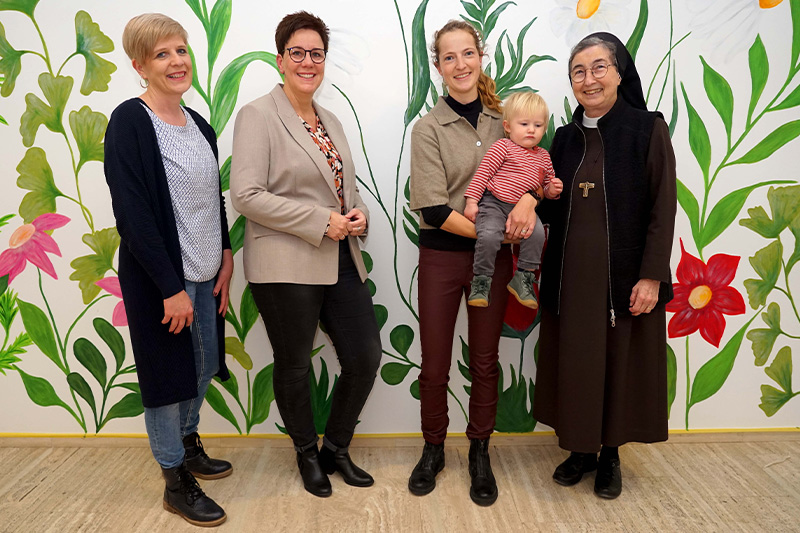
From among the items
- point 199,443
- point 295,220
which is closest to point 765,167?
point 295,220

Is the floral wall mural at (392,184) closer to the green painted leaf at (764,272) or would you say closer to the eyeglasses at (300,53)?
the green painted leaf at (764,272)

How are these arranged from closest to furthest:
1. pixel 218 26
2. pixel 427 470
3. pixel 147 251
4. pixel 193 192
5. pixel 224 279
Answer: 1. pixel 147 251
2. pixel 193 192
3. pixel 224 279
4. pixel 427 470
5. pixel 218 26

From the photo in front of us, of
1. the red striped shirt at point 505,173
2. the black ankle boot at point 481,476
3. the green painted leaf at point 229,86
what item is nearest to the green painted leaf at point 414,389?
the black ankle boot at point 481,476

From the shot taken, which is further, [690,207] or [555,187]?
[690,207]

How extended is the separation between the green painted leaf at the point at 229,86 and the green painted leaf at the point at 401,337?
119cm

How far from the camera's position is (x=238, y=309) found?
2.55 meters

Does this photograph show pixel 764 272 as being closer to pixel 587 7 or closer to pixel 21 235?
pixel 587 7

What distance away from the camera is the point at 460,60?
2.00 metres

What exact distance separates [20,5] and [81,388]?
1.72 meters

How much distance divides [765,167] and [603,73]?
110cm

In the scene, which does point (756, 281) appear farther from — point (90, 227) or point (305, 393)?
point (90, 227)

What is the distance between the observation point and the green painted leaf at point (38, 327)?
2576mm

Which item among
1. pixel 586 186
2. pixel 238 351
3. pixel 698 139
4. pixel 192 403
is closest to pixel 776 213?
pixel 698 139

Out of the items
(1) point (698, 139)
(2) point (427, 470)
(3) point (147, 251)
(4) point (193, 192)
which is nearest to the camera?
(3) point (147, 251)
